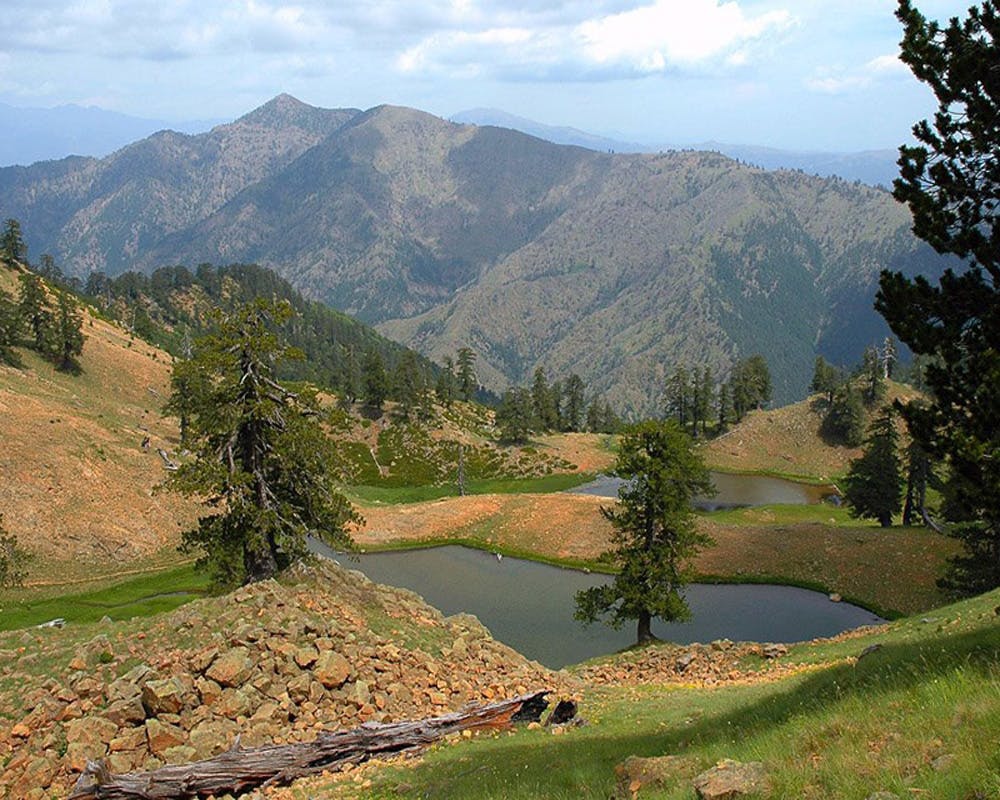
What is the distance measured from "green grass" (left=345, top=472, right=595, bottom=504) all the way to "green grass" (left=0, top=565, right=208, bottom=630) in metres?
40.2

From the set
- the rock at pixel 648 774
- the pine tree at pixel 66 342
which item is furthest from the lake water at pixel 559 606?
the pine tree at pixel 66 342

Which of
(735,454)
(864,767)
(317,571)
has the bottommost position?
(735,454)

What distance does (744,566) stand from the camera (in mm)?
66875

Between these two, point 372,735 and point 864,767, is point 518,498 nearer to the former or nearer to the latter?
point 372,735

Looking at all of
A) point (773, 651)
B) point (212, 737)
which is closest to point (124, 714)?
point (212, 737)

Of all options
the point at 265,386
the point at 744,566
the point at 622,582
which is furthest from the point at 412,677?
the point at 744,566

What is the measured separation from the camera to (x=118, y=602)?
52.5m

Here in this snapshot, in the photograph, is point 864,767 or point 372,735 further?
point 372,735

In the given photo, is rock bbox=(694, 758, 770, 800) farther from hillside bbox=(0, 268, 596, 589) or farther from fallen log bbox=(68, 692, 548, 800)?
hillside bbox=(0, 268, 596, 589)

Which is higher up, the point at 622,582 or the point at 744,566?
the point at 622,582

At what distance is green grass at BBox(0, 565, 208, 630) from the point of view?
46594 mm

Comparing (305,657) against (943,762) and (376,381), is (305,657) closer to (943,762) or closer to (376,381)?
(943,762)

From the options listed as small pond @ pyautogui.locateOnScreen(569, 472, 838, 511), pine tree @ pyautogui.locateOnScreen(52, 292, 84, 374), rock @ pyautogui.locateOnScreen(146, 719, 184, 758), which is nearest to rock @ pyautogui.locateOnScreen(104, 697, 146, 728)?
rock @ pyautogui.locateOnScreen(146, 719, 184, 758)

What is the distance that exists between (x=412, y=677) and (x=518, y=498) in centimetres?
6587
